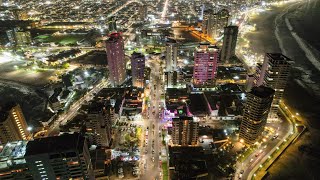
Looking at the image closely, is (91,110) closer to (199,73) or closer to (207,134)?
(207,134)

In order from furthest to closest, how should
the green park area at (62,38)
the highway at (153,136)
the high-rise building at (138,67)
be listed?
1. the green park area at (62,38)
2. the high-rise building at (138,67)
3. the highway at (153,136)

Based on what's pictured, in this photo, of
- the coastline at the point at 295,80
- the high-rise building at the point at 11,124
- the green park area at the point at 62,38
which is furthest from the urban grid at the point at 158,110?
the green park area at the point at 62,38

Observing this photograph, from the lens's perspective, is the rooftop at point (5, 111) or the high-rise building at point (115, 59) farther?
the high-rise building at point (115, 59)

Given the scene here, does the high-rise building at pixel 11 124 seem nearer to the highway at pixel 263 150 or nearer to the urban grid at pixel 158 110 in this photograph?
the urban grid at pixel 158 110

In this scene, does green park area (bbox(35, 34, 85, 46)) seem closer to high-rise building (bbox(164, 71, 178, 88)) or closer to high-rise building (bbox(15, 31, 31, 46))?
high-rise building (bbox(15, 31, 31, 46))

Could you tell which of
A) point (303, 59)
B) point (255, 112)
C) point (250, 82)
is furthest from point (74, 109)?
point (303, 59)

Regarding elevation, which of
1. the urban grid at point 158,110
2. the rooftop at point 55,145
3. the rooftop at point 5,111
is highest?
the rooftop at point 55,145

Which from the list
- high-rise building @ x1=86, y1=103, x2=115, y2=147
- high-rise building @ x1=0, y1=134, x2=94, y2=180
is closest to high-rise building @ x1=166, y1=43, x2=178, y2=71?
high-rise building @ x1=86, y1=103, x2=115, y2=147

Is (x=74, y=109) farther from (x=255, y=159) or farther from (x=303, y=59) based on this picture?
(x=303, y=59)
